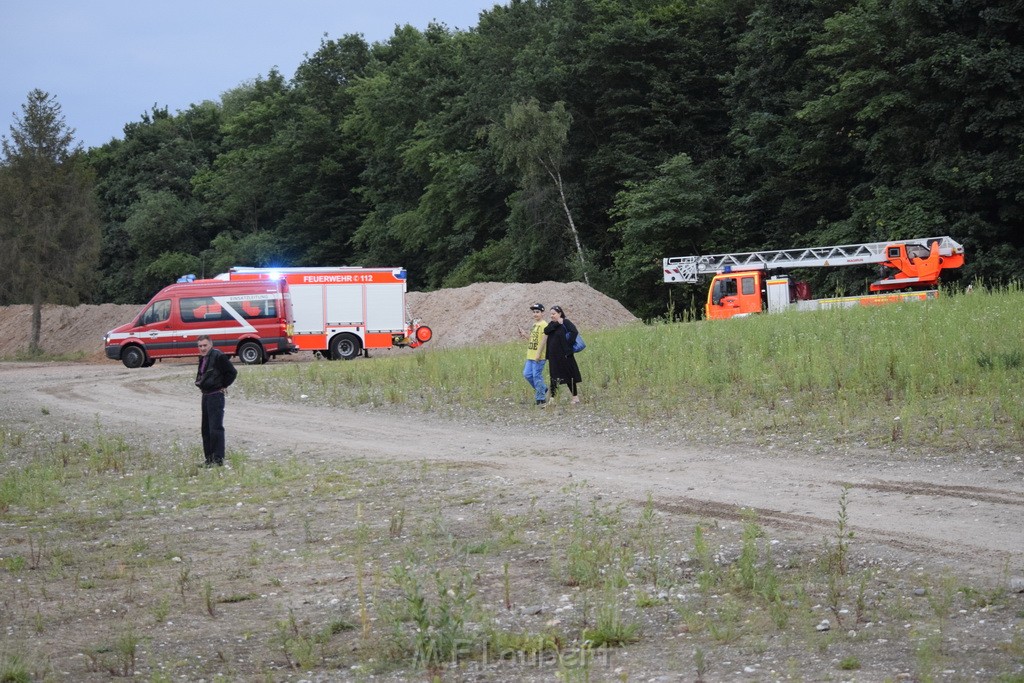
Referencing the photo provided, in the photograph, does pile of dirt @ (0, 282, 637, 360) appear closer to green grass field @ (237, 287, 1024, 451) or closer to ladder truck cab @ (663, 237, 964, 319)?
ladder truck cab @ (663, 237, 964, 319)

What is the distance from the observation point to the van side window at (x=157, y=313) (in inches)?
1437

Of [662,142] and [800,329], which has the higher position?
[662,142]

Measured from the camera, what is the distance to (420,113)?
75250 mm

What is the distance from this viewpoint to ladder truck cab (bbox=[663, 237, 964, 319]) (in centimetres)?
3650

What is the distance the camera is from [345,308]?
127 feet

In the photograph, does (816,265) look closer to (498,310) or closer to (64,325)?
(498,310)

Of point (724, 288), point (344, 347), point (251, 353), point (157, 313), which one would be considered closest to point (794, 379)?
point (724, 288)

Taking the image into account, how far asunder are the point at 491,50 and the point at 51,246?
25211 millimetres

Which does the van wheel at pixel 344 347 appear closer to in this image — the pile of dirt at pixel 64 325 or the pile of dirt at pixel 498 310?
the pile of dirt at pixel 498 310

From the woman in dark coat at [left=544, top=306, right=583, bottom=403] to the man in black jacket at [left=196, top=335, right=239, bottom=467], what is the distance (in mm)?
5937

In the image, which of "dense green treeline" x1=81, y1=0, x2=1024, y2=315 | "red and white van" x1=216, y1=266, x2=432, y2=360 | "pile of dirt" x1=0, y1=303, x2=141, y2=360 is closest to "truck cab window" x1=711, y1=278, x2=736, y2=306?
"dense green treeline" x1=81, y1=0, x2=1024, y2=315

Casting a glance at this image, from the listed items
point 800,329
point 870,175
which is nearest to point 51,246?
point 870,175

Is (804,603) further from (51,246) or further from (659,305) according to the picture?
(51,246)

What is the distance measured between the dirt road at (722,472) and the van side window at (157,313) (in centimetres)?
1395
